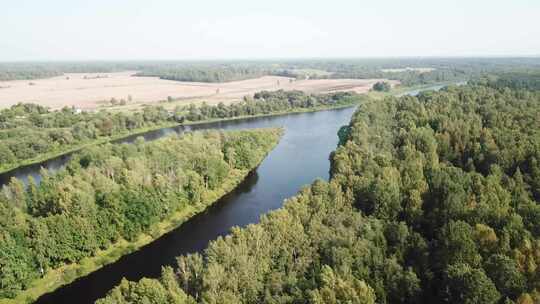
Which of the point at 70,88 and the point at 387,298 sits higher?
the point at 70,88

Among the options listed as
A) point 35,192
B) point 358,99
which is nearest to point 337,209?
point 35,192

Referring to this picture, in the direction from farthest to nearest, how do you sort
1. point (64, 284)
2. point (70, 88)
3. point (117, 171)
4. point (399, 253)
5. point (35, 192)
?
point (70, 88), point (117, 171), point (35, 192), point (64, 284), point (399, 253)

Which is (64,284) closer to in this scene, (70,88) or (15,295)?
(15,295)

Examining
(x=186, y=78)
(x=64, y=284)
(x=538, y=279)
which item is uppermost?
(x=186, y=78)

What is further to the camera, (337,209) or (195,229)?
(195,229)

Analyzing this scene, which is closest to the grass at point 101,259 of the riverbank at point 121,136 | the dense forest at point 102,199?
the dense forest at point 102,199

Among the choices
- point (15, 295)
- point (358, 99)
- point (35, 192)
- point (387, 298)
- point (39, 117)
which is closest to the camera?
point (387, 298)

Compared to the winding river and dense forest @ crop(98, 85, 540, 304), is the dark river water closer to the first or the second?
the winding river
